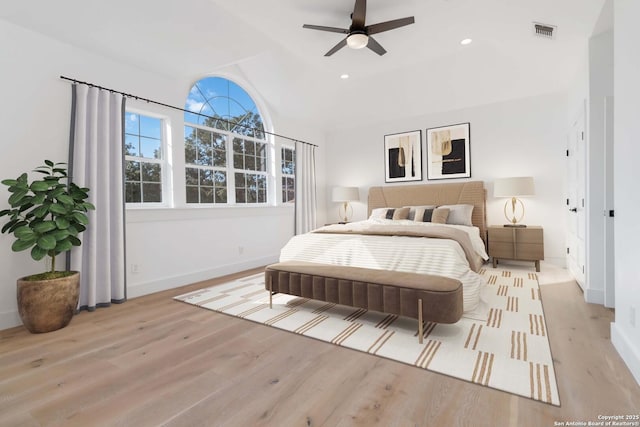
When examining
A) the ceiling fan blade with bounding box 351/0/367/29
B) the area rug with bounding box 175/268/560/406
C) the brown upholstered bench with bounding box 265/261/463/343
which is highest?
the ceiling fan blade with bounding box 351/0/367/29

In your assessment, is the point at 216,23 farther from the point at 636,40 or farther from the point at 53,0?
the point at 636,40

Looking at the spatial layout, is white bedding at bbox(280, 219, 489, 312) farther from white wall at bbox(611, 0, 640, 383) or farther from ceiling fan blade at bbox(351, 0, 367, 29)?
ceiling fan blade at bbox(351, 0, 367, 29)

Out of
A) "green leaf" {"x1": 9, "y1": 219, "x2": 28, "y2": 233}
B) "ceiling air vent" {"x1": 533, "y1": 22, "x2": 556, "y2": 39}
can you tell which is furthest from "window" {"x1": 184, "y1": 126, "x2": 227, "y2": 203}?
"ceiling air vent" {"x1": 533, "y1": 22, "x2": 556, "y2": 39}

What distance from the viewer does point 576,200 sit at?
366 centimetres

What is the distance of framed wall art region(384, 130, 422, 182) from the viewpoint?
5.69m

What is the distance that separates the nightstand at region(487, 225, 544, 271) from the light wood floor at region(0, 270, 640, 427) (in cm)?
186

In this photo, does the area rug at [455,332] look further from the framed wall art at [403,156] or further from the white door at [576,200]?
the framed wall art at [403,156]

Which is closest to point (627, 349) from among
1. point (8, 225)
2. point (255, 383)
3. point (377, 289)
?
point (377, 289)

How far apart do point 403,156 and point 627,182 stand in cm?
406

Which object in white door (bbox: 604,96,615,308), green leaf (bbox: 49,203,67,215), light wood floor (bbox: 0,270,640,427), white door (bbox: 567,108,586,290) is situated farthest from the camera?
white door (bbox: 567,108,586,290)

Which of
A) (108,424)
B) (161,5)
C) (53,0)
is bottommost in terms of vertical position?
(108,424)

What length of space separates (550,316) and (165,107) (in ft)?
15.3

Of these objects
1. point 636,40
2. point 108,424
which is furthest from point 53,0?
point 636,40

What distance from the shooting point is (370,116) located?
6066 millimetres
